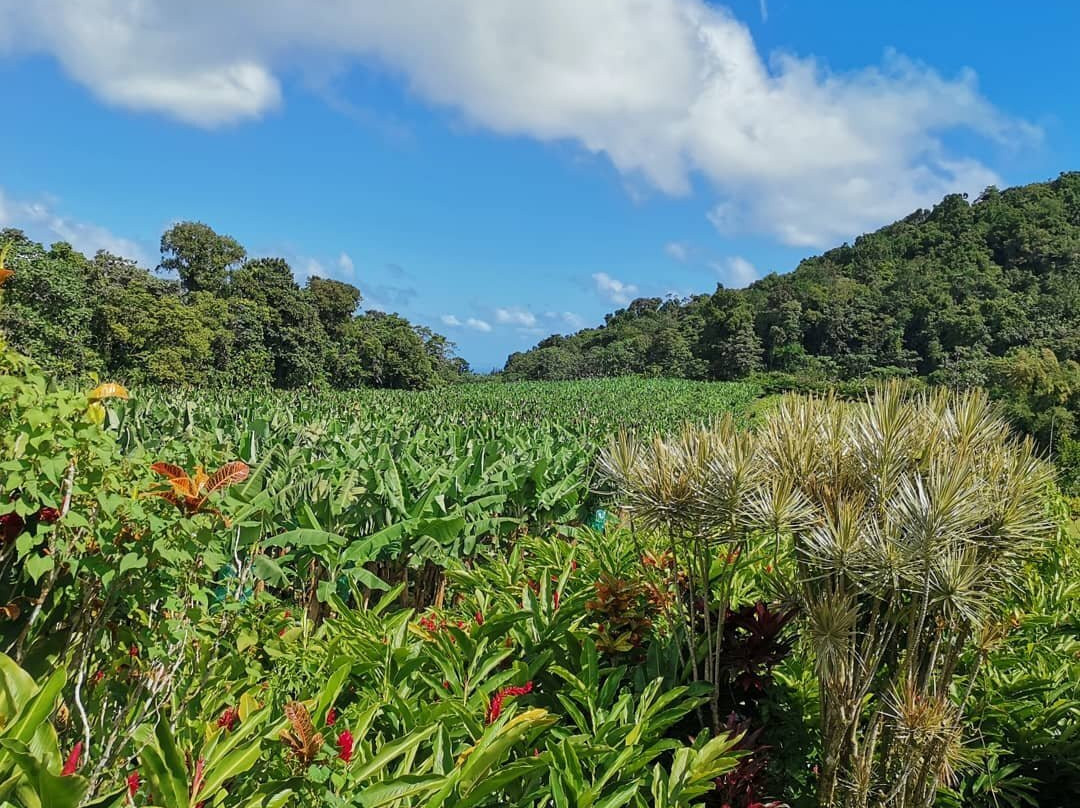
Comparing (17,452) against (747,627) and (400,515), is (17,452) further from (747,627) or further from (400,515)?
(400,515)

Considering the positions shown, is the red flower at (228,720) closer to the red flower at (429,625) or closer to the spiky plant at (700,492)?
the red flower at (429,625)

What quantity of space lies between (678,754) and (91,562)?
1993 mm

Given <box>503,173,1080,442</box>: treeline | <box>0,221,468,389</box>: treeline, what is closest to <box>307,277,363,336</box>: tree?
<box>0,221,468,389</box>: treeline

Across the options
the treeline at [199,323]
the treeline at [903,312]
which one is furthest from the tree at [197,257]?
the treeline at [903,312]

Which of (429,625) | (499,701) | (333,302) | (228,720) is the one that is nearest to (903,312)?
(333,302)

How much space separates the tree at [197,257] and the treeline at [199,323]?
0.06m

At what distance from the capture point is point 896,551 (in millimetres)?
2244

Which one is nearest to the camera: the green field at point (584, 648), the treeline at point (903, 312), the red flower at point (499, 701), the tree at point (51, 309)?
the green field at point (584, 648)

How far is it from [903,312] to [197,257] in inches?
2396

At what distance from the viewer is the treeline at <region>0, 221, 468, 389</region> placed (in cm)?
2819

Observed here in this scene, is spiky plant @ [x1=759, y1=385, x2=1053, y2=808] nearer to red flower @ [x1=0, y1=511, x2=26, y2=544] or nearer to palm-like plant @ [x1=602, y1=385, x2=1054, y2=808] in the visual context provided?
palm-like plant @ [x1=602, y1=385, x2=1054, y2=808]

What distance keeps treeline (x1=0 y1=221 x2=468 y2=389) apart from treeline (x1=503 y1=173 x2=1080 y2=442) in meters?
33.2

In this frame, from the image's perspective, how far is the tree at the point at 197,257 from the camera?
137 feet

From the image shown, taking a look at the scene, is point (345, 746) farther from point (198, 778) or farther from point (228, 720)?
point (228, 720)
